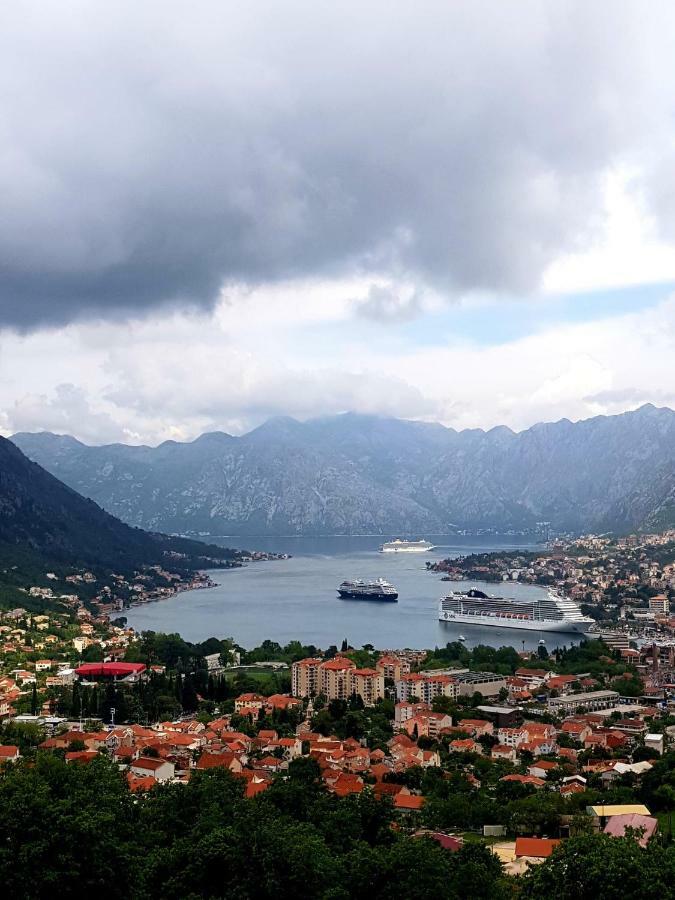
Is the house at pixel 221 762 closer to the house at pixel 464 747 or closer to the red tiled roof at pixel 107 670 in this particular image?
the house at pixel 464 747

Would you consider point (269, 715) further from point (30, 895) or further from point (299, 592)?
point (299, 592)

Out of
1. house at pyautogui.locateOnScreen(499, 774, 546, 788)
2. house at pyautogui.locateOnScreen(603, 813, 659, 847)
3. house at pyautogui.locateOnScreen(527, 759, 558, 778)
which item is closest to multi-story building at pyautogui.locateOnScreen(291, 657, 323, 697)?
house at pyautogui.locateOnScreen(527, 759, 558, 778)

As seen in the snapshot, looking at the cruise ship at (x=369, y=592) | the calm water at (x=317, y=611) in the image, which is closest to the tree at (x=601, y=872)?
the calm water at (x=317, y=611)

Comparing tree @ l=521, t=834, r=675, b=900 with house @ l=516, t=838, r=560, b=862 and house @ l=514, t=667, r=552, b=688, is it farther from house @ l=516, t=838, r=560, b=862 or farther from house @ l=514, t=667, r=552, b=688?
house @ l=514, t=667, r=552, b=688

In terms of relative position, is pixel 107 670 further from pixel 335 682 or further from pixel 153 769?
pixel 153 769

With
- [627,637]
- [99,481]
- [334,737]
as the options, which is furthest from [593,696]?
[99,481]
